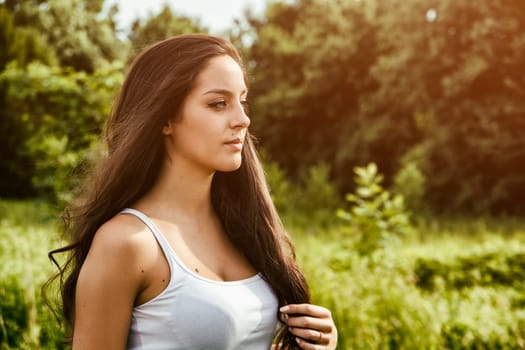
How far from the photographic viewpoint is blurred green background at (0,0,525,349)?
14.7 feet

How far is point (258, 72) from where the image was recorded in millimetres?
28312

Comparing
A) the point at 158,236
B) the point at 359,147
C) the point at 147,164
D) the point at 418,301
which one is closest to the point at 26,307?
the point at 418,301

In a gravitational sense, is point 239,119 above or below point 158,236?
above

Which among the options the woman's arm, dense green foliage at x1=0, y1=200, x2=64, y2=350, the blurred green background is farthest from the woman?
dense green foliage at x1=0, y1=200, x2=64, y2=350

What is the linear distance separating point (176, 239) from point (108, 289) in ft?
0.86

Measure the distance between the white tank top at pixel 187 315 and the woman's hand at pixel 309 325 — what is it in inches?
6.3

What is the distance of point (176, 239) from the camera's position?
1.71 metres

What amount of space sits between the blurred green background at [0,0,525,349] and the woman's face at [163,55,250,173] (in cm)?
76

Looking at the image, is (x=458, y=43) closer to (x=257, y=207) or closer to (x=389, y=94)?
(x=389, y=94)

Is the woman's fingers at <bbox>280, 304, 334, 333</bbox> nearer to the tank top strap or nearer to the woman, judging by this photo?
the woman

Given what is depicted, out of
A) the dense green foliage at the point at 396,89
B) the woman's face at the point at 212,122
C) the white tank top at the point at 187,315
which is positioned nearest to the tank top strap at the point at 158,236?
the white tank top at the point at 187,315

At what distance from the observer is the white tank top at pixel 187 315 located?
159cm

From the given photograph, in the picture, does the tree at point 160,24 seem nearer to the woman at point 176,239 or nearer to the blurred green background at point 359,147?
the blurred green background at point 359,147

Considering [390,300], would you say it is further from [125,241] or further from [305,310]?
[125,241]
